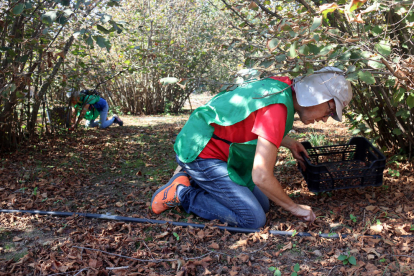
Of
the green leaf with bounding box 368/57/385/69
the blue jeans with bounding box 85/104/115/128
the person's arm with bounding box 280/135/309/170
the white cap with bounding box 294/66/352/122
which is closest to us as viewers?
the green leaf with bounding box 368/57/385/69

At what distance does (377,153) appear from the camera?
271 cm

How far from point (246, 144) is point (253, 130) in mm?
262

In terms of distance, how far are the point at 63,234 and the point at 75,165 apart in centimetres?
176

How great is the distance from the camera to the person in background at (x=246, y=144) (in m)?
2.13

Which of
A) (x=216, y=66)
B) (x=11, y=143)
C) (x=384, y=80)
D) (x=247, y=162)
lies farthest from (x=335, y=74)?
(x=216, y=66)

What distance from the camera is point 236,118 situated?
229cm

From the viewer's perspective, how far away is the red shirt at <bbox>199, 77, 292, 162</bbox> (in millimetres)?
2117

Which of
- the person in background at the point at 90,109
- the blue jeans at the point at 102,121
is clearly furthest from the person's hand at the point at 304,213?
the blue jeans at the point at 102,121

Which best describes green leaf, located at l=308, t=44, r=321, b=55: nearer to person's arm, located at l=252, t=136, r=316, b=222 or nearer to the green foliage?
person's arm, located at l=252, t=136, r=316, b=222

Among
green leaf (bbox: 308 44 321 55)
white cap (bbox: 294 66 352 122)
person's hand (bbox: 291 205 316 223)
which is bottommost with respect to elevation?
person's hand (bbox: 291 205 316 223)

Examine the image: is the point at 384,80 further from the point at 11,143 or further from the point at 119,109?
the point at 119,109

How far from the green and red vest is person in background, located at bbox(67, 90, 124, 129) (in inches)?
138

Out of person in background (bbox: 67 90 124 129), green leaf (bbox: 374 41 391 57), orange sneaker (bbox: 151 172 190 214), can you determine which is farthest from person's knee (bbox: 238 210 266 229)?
person in background (bbox: 67 90 124 129)

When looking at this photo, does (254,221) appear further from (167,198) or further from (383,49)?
(383,49)
